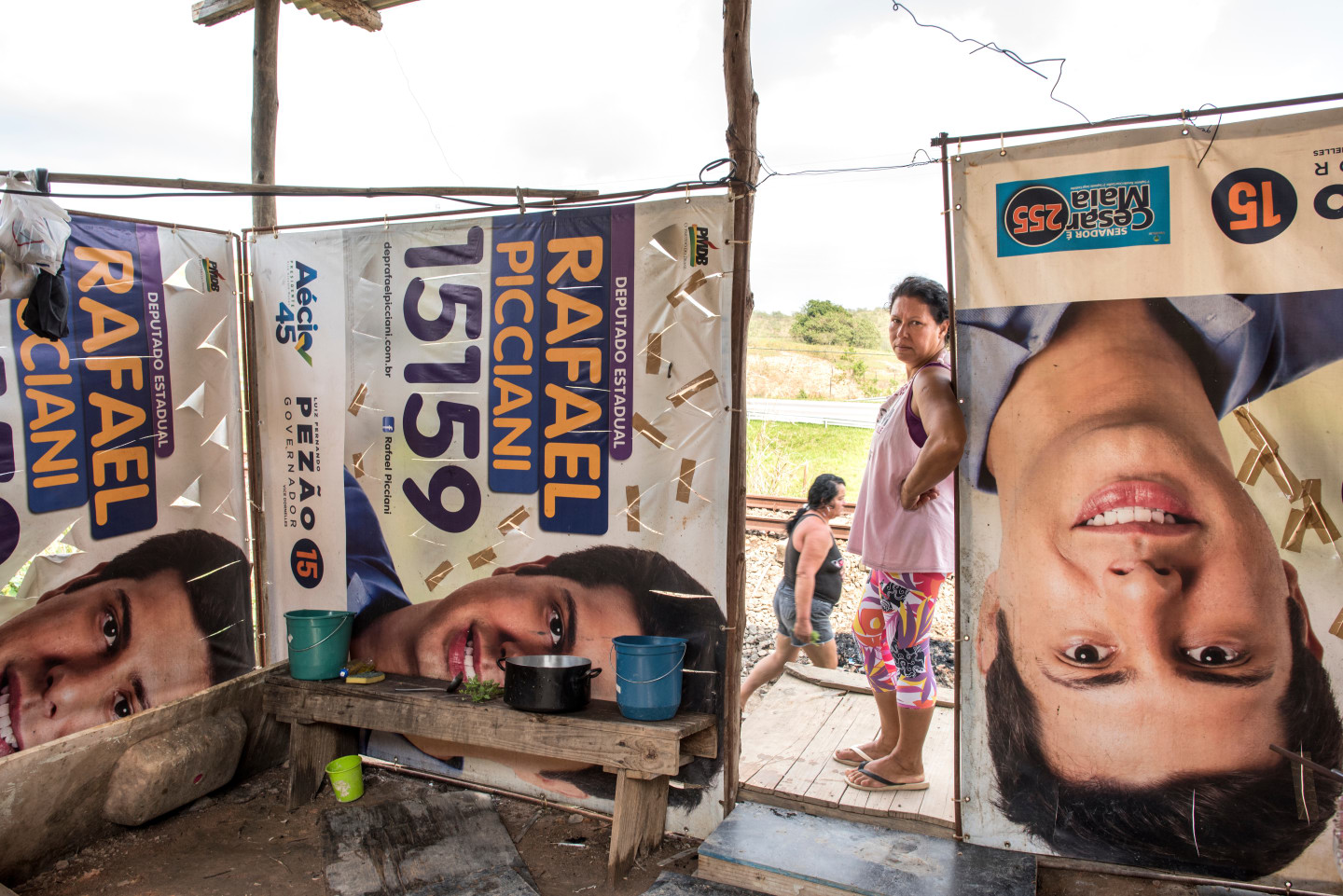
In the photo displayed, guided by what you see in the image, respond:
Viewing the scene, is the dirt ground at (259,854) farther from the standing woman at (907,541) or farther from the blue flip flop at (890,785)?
the standing woman at (907,541)

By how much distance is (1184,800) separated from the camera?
2.87 meters

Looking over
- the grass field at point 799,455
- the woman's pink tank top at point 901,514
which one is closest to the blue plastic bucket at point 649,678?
the woman's pink tank top at point 901,514

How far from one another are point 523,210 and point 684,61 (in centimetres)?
1974

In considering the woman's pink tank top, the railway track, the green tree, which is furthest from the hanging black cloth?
the green tree

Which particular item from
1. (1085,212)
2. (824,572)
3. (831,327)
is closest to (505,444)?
(824,572)

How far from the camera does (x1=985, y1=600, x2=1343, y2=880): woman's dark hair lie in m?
2.72

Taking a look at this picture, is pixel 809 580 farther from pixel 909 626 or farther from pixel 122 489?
pixel 122 489

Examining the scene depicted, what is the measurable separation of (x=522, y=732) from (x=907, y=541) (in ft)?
5.88

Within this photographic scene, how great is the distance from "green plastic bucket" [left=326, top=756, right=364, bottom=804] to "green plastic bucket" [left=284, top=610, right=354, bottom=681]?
0.42 meters

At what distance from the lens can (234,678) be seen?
4406 millimetres

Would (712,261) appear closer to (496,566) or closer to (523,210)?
(523,210)

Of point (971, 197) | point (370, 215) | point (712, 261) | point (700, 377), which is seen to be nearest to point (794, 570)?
point (700, 377)

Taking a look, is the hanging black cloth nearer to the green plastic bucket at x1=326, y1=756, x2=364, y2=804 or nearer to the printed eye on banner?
the green plastic bucket at x1=326, y1=756, x2=364, y2=804

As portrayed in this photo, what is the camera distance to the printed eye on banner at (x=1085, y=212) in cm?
283
